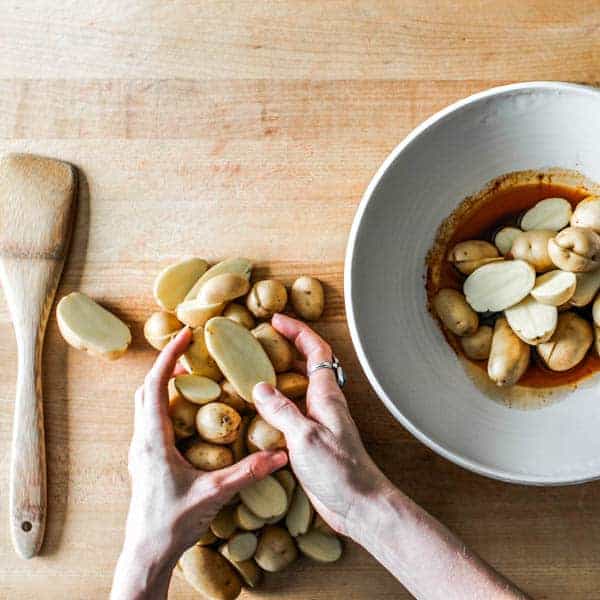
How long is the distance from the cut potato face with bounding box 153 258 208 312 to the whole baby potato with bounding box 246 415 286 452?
18 cm

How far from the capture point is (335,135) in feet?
2.95

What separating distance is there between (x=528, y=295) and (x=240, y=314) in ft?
1.09

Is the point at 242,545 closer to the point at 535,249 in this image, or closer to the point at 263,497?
the point at 263,497

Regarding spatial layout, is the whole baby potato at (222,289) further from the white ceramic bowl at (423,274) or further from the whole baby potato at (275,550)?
the whole baby potato at (275,550)

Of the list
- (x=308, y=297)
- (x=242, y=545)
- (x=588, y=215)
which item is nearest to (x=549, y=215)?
(x=588, y=215)

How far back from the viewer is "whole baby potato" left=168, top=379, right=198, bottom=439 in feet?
2.71

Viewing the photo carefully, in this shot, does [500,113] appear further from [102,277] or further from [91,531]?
[91,531]

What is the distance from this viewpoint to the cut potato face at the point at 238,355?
81 cm

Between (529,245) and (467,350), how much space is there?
140 mm

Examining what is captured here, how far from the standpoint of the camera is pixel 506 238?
852mm

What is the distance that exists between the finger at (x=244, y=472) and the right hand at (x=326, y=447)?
0.10 ft

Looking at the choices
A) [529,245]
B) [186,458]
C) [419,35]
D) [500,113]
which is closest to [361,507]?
[186,458]

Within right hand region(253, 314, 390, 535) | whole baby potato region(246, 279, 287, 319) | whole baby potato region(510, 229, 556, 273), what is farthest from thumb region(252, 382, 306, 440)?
whole baby potato region(510, 229, 556, 273)

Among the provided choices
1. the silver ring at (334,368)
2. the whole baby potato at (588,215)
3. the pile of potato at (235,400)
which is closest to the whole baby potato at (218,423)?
the pile of potato at (235,400)
